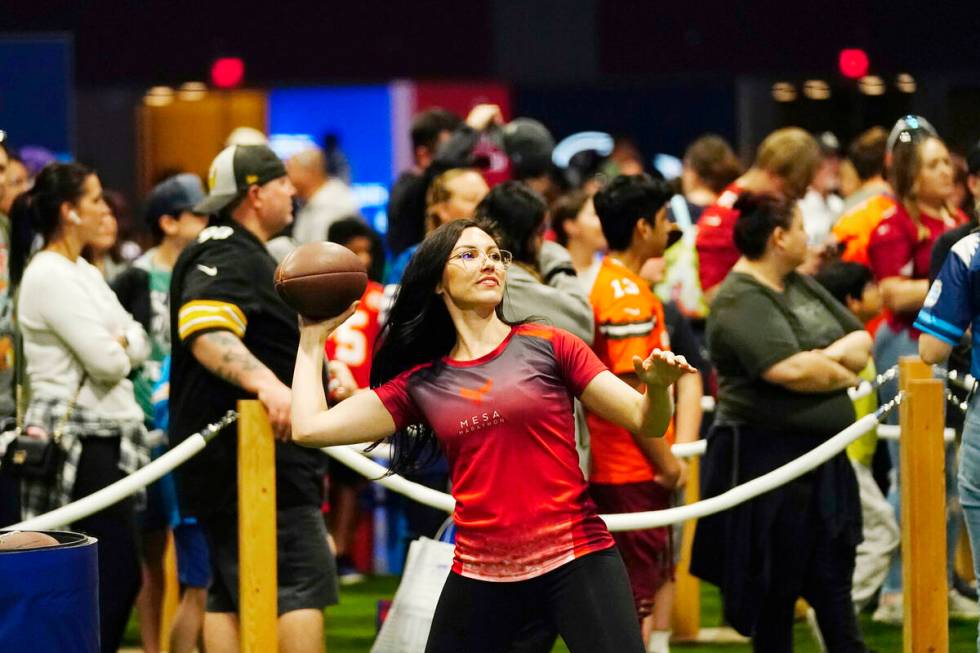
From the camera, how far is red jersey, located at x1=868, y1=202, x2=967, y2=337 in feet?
25.7

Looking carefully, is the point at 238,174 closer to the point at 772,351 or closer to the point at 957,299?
the point at 772,351

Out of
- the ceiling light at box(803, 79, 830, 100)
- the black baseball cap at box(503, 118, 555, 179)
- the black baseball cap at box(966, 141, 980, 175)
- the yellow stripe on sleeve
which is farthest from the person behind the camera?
the ceiling light at box(803, 79, 830, 100)

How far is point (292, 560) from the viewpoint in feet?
19.1

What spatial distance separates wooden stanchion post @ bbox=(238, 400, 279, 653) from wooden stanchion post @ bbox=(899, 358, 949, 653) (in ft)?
6.26

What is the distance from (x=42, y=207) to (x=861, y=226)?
370cm

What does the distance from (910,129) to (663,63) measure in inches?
303

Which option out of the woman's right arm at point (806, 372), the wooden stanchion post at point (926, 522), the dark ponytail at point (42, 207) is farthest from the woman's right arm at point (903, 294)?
the dark ponytail at point (42, 207)

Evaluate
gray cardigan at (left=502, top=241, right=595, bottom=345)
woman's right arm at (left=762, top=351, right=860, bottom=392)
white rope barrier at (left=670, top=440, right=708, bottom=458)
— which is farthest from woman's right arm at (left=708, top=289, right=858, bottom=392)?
white rope barrier at (left=670, top=440, right=708, bottom=458)

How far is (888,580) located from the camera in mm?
8094

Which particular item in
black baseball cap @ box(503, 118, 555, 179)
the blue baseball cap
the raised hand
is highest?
black baseball cap @ box(503, 118, 555, 179)

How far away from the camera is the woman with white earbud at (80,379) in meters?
6.26

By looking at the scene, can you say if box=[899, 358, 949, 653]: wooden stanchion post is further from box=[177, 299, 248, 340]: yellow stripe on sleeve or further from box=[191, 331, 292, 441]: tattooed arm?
box=[177, 299, 248, 340]: yellow stripe on sleeve

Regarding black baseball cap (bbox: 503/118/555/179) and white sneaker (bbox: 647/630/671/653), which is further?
black baseball cap (bbox: 503/118/555/179)

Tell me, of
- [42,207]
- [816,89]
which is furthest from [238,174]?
[816,89]
